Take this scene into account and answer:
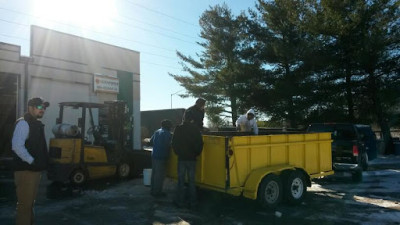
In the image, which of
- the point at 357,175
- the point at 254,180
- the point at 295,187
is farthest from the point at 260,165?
the point at 357,175

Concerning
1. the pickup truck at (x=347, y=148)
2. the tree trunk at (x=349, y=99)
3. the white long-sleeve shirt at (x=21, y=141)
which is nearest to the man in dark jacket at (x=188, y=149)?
the white long-sleeve shirt at (x=21, y=141)

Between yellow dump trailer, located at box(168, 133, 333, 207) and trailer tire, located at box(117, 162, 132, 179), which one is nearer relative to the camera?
yellow dump trailer, located at box(168, 133, 333, 207)

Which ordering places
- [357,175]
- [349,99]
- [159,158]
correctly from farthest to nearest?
[349,99] < [357,175] < [159,158]

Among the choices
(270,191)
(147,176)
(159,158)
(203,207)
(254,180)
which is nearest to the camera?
(254,180)

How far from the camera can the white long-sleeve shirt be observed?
527cm

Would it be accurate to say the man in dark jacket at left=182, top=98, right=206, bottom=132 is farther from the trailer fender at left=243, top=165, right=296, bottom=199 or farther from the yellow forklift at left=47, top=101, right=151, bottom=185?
the yellow forklift at left=47, top=101, right=151, bottom=185

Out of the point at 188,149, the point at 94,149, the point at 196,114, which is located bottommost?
the point at 94,149

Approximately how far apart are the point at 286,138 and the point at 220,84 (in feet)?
62.9

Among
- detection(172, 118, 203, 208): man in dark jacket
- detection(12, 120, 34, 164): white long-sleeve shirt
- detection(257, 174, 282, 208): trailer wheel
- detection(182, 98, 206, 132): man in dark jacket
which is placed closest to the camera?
detection(12, 120, 34, 164): white long-sleeve shirt

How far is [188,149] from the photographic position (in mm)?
7621

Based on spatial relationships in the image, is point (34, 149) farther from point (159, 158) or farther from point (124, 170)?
point (124, 170)

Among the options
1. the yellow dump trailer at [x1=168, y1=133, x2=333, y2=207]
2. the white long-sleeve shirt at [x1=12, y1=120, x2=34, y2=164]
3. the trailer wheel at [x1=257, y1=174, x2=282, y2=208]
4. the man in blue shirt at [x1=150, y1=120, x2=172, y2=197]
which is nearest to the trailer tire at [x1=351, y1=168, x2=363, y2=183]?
the yellow dump trailer at [x1=168, y1=133, x2=333, y2=207]

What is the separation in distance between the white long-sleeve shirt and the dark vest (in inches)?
3.8

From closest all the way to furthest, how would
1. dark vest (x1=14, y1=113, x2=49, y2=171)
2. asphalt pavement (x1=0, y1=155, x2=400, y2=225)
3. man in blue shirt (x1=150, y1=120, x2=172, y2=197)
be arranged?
dark vest (x1=14, y1=113, x2=49, y2=171) → asphalt pavement (x1=0, y1=155, x2=400, y2=225) → man in blue shirt (x1=150, y1=120, x2=172, y2=197)
